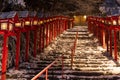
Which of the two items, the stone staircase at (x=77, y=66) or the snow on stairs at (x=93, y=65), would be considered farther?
the snow on stairs at (x=93, y=65)

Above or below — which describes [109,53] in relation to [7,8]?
below

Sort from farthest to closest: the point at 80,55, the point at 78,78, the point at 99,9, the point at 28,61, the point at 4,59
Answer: the point at 99,9 < the point at 80,55 < the point at 28,61 < the point at 78,78 < the point at 4,59

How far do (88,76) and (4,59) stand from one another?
3.54 meters

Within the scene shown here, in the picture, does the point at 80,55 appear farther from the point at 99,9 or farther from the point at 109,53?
the point at 99,9

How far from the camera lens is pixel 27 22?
11.3 meters

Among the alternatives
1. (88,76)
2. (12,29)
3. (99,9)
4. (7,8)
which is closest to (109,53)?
(88,76)

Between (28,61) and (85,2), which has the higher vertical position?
(85,2)

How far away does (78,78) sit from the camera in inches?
367

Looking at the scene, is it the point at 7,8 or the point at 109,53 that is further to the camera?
the point at 7,8

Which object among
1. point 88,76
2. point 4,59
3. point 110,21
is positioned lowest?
point 88,76

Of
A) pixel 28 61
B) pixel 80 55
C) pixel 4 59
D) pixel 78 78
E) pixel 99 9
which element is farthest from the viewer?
pixel 99 9

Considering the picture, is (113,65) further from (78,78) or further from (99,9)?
(99,9)

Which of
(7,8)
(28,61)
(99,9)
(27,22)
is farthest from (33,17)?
(99,9)

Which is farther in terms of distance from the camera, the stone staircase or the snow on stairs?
the snow on stairs
